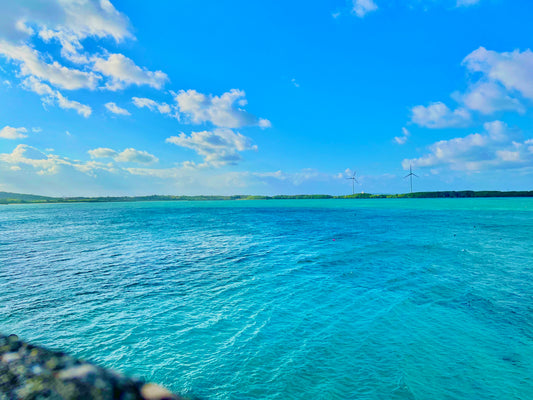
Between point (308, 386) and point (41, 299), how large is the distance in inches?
755

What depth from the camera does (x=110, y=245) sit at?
1650 inches

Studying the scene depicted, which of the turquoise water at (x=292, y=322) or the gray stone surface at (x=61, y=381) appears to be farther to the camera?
the turquoise water at (x=292, y=322)

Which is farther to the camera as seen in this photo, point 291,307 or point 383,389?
point 291,307

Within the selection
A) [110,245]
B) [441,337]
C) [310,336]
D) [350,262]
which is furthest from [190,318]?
[110,245]

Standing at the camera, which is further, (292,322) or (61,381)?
(292,322)

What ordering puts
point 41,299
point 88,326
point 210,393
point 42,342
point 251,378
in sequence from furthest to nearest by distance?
point 41,299, point 88,326, point 42,342, point 251,378, point 210,393

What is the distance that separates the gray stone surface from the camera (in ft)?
10.5

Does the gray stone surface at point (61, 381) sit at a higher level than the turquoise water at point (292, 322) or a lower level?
higher

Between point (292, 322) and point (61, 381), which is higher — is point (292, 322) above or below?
below

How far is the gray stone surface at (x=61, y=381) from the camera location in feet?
10.5

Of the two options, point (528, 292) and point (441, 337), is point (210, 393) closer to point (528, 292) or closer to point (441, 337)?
point (441, 337)

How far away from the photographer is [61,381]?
11.2 feet

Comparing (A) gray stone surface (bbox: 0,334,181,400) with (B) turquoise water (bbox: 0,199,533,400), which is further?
(B) turquoise water (bbox: 0,199,533,400)

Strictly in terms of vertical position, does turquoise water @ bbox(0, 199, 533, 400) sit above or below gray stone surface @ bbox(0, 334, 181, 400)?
below
